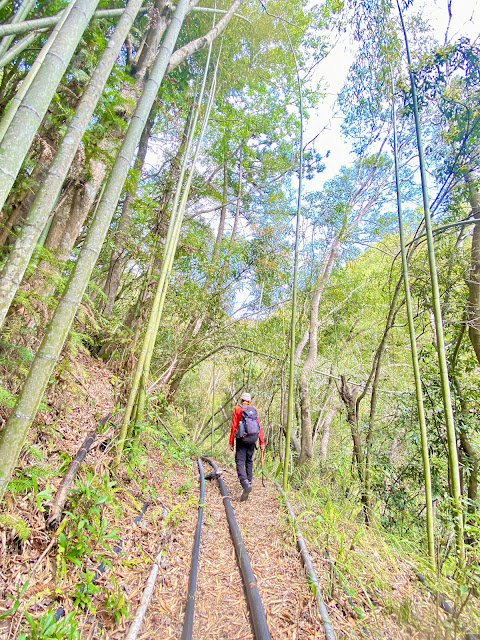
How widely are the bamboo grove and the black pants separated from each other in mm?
591

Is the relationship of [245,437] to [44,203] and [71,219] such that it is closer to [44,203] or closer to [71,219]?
[71,219]

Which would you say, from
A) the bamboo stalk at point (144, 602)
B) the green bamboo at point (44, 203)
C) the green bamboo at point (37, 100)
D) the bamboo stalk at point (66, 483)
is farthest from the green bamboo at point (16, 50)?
the bamboo stalk at point (144, 602)

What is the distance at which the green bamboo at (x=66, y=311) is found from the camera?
1416 mm

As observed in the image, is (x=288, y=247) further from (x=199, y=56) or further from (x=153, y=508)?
(x=153, y=508)

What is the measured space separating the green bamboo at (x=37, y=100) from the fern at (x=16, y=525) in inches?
62.2

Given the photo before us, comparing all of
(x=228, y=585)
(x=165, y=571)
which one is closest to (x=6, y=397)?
(x=165, y=571)

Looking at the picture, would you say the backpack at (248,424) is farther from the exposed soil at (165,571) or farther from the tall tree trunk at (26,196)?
the tall tree trunk at (26,196)

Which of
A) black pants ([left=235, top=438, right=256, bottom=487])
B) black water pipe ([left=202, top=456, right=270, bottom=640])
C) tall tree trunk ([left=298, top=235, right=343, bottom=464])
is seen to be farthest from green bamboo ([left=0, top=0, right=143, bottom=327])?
tall tree trunk ([left=298, top=235, right=343, bottom=464])

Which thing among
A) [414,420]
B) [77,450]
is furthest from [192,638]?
[414,420]

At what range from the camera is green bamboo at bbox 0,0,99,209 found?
129 cm

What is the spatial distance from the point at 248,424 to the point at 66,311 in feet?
11.2

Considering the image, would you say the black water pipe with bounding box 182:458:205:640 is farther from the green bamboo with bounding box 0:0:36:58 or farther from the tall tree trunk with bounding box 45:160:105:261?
the green bamboo with bounding box 0:0:36:58

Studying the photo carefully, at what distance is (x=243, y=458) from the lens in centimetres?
437

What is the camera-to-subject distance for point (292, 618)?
72.2 inches
